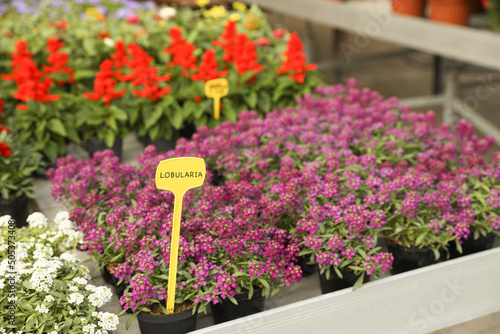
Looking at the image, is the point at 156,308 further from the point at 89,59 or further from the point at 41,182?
the point at 89,59

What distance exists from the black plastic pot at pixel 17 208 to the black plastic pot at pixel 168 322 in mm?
913

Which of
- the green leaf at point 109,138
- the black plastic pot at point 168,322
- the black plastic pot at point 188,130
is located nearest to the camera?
the black plastic pot at point 168,322

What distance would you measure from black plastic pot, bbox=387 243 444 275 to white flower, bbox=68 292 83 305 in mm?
954

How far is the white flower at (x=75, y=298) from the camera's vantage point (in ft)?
4.61

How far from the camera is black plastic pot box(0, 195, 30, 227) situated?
7.02ft

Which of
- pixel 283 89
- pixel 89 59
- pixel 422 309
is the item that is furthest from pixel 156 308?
pixel 89 59

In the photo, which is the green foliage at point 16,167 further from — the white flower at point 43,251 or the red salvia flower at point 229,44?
the red salvia flower at point 229,44

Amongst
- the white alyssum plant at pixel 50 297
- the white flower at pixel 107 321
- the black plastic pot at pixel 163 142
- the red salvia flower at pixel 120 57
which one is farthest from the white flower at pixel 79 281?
the red salvia flower at pixel 120 57

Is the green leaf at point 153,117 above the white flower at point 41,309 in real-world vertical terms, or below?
above

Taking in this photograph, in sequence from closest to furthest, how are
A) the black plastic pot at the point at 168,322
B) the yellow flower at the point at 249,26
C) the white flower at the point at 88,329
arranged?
the white flower at the point at 88,329 < the black plastic pot at the point at 168,322 < the yellow flower at the point at 249,26

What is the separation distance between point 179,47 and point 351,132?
3.52 ft

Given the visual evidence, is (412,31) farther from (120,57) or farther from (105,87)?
(105,87)

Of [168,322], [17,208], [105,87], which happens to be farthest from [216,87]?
[168,322]

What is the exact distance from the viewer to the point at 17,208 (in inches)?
85.7
